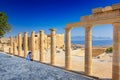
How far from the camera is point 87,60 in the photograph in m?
15.4

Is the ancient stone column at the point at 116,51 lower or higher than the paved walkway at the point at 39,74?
higher

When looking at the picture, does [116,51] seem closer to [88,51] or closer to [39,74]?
[88,51]

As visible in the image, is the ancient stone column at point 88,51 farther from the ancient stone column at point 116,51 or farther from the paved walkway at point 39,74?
the ancient stone column at point 116,51

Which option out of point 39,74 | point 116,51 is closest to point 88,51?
point 116,51

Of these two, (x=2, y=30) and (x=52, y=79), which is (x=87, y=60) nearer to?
(x=52, y=79)

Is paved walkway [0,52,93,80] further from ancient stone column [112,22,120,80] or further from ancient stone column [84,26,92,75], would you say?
ancient stone column [112,22,120,80]

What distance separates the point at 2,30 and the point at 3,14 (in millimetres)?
3970

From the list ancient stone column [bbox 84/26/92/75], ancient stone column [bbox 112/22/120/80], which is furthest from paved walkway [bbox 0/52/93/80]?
ancient stone column [bbox 112/22/120/80]

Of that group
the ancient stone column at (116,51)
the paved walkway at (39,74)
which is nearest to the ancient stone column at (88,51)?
the paved walkway at (39,74)

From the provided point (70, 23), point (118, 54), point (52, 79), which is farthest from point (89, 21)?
point (52, 79)

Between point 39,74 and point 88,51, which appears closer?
point 39,74

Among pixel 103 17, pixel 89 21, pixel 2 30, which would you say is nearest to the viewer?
pixel 103 17

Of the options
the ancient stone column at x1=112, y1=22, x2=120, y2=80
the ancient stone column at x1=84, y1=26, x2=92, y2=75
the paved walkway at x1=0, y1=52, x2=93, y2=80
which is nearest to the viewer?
the paved walkway at x1=0, y1=52, x2=93, y2=80

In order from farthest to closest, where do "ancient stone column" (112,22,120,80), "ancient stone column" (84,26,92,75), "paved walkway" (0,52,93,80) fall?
"ancient stone column" (84,26,92,75), "ancient stone column" (112,22,120,80), "paved walkway" (0,52,93,80)
